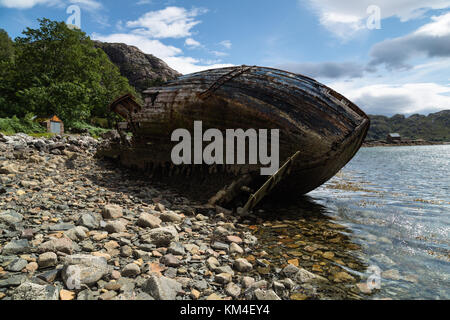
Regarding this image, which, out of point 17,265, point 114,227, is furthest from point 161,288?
point 114,227

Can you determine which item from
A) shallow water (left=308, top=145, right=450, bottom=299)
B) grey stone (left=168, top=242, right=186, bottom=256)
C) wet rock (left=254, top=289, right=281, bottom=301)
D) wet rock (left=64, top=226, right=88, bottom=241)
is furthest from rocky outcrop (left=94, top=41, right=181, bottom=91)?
wet rock (left=254, top=289, right=281, bottom=301)

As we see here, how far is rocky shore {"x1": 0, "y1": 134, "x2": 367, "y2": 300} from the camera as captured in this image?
2480 mm

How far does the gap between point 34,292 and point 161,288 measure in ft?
3.64

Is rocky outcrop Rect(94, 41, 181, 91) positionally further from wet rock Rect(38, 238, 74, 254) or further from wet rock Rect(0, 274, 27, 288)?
wet rock Rect(0, 274, 27, 288)

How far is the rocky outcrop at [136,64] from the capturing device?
106125 mm

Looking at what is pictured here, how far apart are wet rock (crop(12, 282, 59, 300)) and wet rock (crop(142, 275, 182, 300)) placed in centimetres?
80

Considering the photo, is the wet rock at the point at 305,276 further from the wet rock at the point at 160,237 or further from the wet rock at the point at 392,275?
the wet rock at the point at 160,237

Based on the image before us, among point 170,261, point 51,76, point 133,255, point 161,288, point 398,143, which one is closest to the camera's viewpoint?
point 161,288

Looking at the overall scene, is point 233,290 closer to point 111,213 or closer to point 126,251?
point 126,251

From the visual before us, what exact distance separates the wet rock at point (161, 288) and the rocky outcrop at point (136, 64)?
104 m

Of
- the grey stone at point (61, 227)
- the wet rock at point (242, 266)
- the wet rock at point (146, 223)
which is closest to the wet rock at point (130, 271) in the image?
the wet rock at point (242, 266)

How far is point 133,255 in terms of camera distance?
10.5ft
